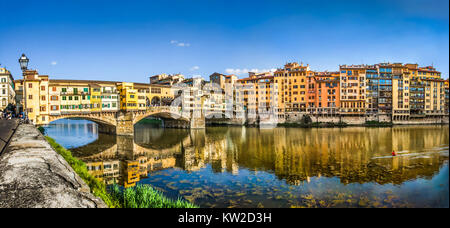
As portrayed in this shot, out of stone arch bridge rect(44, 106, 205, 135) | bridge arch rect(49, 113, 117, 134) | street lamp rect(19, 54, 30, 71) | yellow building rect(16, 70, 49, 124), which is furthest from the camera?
stone arch bridge rect(44, 106, 205, 135)

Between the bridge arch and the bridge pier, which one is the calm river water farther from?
the bridge pier

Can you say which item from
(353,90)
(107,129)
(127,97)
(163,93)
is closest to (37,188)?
(127,97)

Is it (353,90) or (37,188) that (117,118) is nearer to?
(37,188)

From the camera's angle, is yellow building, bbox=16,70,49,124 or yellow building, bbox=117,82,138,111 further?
yellow building, bbox=117,82,138,111

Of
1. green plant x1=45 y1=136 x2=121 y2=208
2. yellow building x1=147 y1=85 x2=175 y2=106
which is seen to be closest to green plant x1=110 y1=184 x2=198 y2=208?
green plant x1=45 y1=136 x2=121 y2=208

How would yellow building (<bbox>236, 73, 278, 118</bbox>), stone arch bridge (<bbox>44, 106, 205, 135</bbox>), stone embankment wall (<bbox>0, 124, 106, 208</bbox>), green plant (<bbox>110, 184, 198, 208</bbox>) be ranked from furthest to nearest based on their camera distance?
yellow building (<bbox>236, 73, 278, 118</bbox>), stone arch bridge (<bbox>44, 106, 205, 135</bbox>), green plant (<bbox>110, 184, 198, 208</bbox>), stone embankment wall (<bbox>0, 124, 106, 208</bbox>)

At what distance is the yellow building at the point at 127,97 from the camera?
37.6 m

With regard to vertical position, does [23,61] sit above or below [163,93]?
below

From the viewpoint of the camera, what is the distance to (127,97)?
37812 mm

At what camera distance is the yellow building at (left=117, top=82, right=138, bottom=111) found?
37594mm
